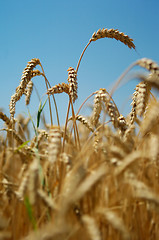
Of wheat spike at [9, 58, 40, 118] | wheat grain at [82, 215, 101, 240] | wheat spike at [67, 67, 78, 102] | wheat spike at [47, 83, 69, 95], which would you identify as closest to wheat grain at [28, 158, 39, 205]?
wheat grain at [82, 215, 101, 240]

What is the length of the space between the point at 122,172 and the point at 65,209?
0.76 feet

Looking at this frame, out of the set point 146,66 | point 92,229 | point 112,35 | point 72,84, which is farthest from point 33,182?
point 112,35

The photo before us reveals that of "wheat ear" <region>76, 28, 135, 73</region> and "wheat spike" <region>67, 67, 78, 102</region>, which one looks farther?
"wheat ear" <region>76, 28, 135, 73</region>

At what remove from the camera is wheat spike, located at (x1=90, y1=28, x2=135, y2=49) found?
80.5 inches

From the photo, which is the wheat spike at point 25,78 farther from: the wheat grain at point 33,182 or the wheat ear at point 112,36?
the wheat grain at point 33,182

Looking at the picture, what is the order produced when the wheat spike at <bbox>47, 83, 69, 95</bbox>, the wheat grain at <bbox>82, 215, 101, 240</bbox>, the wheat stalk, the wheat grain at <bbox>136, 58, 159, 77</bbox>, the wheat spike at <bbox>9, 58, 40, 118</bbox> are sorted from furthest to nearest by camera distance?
the wheat spike at <bbox>9, 58, 40, 118</bbox> < the wheat spike at <bbox>47, 83, 69, 95</bbox> < the wheat grain at <bbox>136, 58, 159, 77</bbox> < the wheat stalk < the wheat grain at <bbox>82, 215, 101, 240</bbox>

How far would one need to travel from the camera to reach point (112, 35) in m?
2.06

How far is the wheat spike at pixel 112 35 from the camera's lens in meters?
2.04

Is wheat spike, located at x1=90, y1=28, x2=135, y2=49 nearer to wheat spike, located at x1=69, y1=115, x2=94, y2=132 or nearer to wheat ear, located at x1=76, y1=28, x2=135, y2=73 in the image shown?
wheat ear, located at x1=76, y1=28, x2=135, y2=73

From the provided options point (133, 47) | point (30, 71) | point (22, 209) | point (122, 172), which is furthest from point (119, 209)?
point (133, 47)

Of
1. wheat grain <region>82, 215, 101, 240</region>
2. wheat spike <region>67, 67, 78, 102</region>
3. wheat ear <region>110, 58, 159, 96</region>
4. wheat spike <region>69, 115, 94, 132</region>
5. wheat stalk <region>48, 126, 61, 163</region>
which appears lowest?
wheat grain <region>82, 215, 101, 240</region>

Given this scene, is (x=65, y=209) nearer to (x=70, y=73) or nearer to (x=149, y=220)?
(x=149, y=220)

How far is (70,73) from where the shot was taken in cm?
176

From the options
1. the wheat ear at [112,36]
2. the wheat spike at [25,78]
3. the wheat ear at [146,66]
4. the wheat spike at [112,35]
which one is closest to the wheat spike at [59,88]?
the wheat spike at [25,78]
